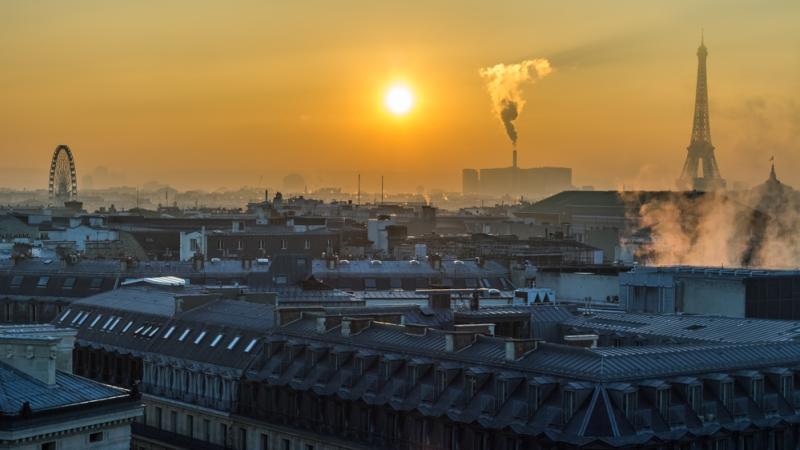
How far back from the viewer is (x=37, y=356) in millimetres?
52844

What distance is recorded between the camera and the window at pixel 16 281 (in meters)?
113

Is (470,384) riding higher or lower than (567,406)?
higher

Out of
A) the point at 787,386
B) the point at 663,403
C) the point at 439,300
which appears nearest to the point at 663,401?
the point at 663,403

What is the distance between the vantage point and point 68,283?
112 m

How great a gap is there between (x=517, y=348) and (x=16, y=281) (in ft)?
223

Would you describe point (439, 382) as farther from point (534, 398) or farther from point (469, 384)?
point (534, 398)

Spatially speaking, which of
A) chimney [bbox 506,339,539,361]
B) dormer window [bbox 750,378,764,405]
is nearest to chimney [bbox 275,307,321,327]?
chimney [bbox 506,339,539,361]

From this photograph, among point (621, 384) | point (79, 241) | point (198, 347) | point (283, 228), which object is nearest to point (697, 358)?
point (621, 384)

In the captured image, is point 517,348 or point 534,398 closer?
point 534,398

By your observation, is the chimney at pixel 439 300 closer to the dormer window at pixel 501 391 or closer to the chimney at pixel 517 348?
the chimney at pixel 517 348

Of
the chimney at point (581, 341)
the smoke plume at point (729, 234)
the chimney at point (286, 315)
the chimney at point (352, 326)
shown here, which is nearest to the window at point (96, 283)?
the chimney at point (286, 315)

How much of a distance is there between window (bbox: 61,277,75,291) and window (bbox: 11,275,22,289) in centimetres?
385

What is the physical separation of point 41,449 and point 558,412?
661 inches

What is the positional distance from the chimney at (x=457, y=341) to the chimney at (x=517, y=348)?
313 centimetres
